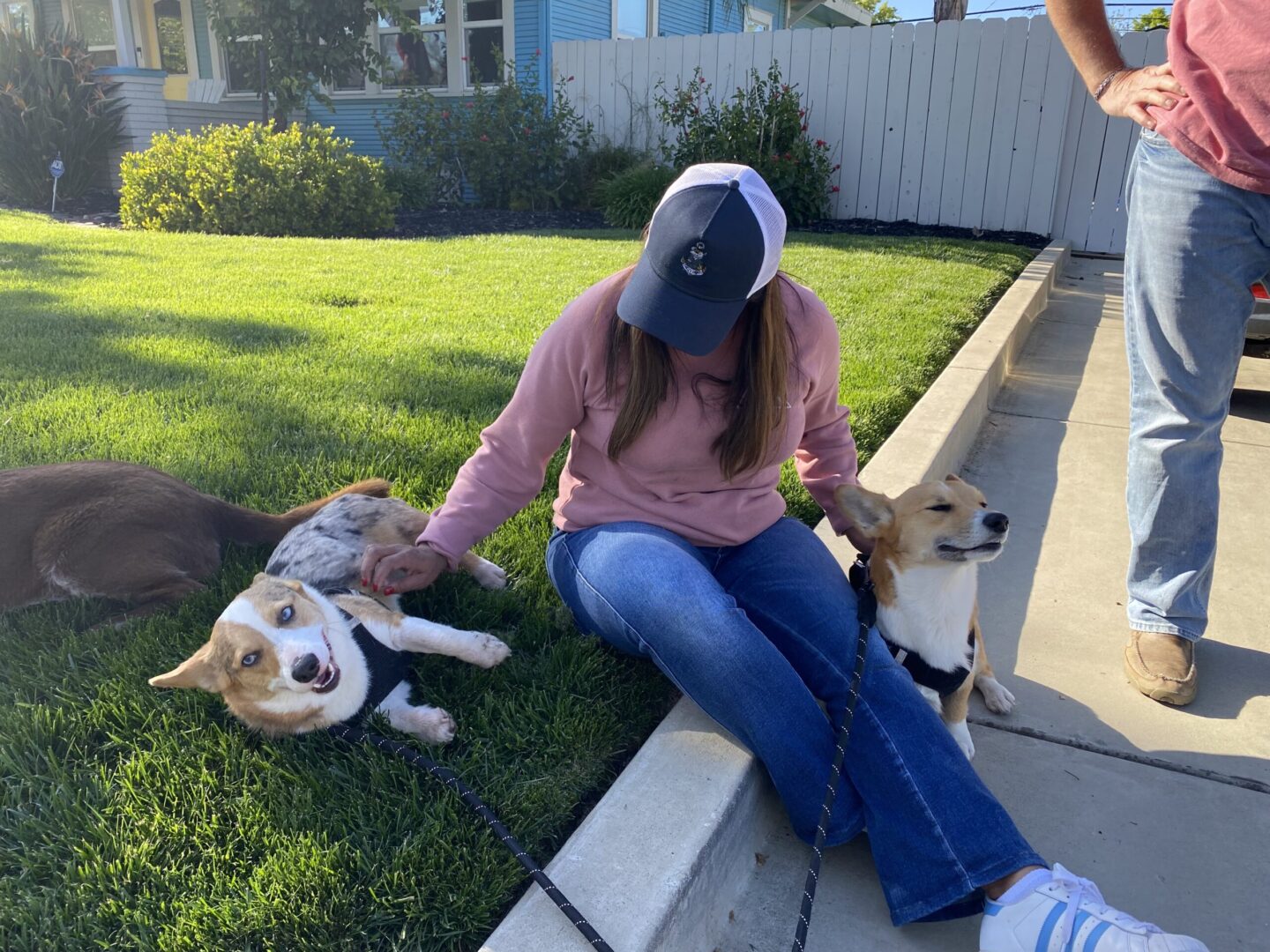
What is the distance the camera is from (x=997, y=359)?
5562mm

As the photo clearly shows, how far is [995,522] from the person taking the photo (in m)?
2.30

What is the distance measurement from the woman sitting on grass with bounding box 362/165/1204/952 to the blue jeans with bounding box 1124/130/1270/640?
932mm

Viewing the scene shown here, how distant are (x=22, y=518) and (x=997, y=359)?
500cm

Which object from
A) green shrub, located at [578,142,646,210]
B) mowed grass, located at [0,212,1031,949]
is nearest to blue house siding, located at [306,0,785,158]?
green shrub, located at [578,142,646,210]

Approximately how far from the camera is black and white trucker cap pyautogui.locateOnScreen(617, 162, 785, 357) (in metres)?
2.09

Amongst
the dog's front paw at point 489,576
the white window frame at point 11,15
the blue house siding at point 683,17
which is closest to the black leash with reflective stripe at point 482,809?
the dog's front paw at point 489,576

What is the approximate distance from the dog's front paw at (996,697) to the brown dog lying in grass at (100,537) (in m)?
1.98

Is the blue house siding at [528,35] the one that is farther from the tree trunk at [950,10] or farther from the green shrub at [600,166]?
the tree trunk at [950,10]

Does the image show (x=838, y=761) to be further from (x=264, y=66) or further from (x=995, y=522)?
(x=264, y=66)

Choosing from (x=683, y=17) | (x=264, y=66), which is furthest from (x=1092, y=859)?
(x=683, y=17)

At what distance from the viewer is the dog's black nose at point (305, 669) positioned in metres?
1.97

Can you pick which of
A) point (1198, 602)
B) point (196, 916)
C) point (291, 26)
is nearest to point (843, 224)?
point (291, 26)

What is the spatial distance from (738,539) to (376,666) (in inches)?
40.5

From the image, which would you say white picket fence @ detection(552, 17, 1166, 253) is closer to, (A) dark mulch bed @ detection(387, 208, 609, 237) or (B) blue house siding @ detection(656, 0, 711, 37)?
(A) dark mulch bed @ detection(387, 208, 609, 237)
